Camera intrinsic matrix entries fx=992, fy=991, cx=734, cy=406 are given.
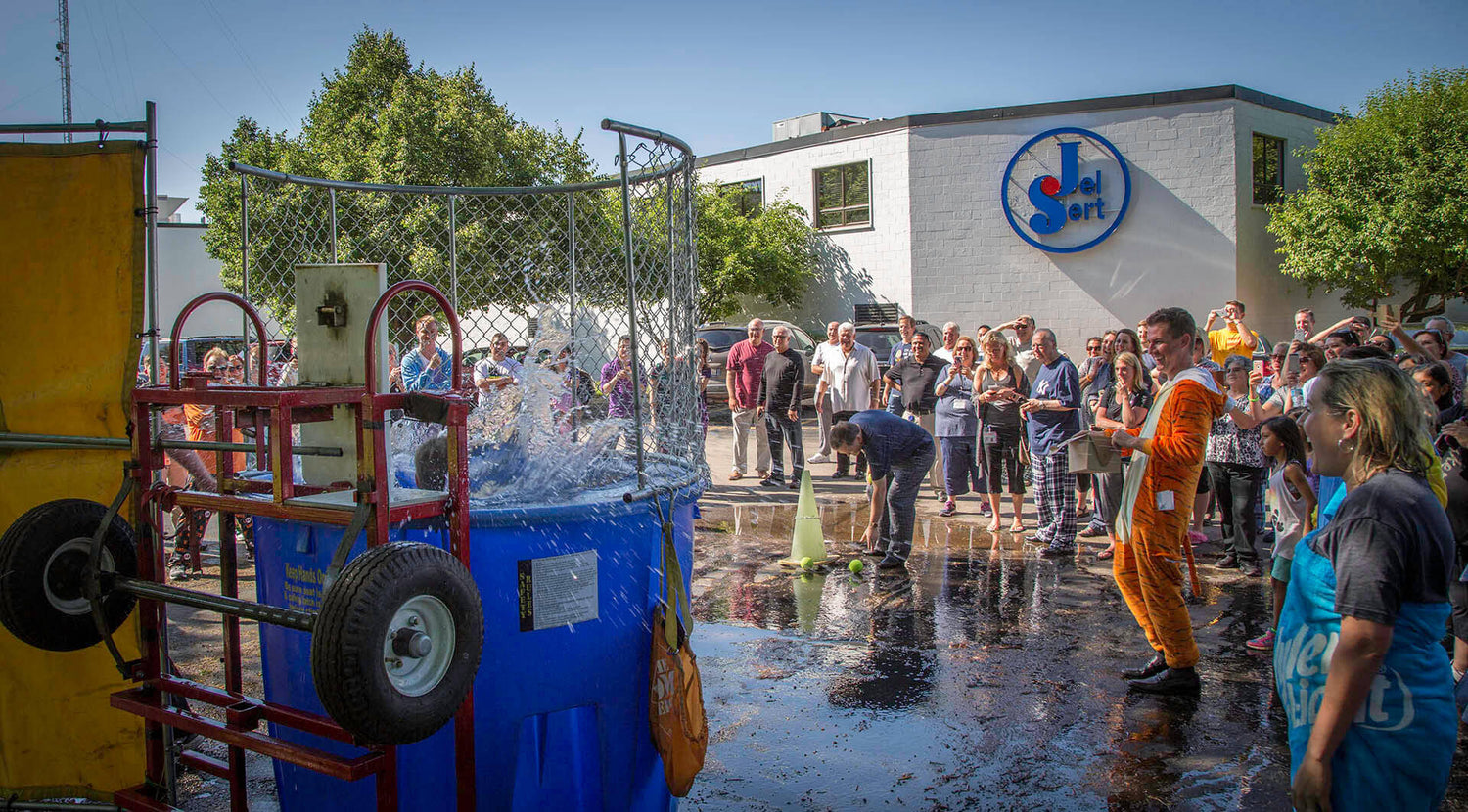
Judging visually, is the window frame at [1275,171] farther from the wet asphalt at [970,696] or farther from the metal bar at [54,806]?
the metal bar at [54,806]

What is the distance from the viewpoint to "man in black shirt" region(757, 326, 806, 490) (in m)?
11.7

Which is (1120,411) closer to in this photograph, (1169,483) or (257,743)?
(1169,483)

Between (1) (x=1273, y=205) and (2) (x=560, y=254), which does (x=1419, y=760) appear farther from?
(1) (x=1273, y=205)

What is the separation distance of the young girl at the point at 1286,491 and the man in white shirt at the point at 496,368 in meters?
4.32

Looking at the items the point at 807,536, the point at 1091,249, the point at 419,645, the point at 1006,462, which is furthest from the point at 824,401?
the point at 1091,249

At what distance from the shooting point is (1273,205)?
21.1 metres

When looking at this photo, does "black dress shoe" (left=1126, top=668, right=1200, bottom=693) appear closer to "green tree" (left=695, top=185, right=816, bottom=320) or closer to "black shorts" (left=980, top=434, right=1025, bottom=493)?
"black shorts" (left=980, top=434, right=1025, bottom=493)

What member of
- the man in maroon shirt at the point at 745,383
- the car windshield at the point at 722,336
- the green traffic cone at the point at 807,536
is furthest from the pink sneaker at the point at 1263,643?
the car windshield at the point at 722,336

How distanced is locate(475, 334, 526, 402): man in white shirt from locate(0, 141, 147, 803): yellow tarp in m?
1.58

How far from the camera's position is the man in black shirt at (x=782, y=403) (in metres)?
11.7

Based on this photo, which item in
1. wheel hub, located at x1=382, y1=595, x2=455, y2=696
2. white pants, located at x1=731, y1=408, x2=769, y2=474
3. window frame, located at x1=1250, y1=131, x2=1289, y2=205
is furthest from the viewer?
window frame, located at x1=1250, y1=131, x2=1289, y2=205

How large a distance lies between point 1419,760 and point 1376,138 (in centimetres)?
2217

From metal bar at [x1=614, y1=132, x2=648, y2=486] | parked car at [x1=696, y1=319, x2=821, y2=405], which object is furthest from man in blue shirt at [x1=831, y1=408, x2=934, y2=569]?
parked car at [x1=696, y1=319, x2=821, y2=405]

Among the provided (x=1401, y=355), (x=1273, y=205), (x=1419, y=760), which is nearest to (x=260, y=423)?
(x=1419, y=760)
